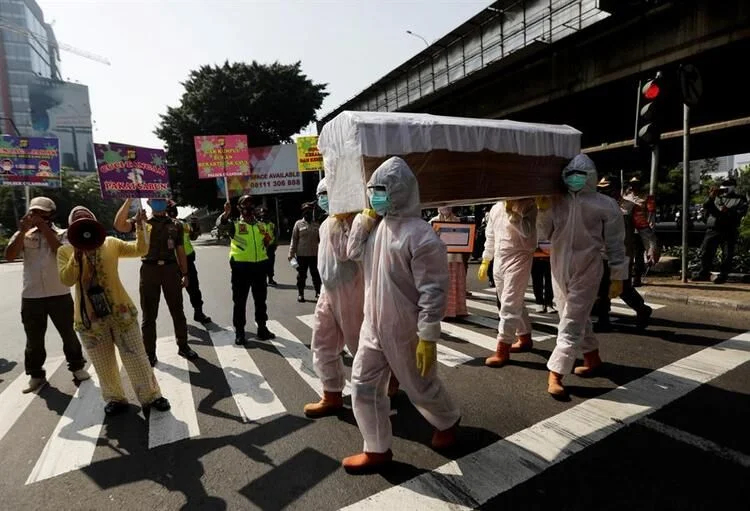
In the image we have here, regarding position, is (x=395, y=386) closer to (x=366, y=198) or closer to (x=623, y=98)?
(x=366, y=198)

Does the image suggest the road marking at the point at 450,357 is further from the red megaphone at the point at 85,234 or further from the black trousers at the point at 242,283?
the red megaphone at the point at 85,234

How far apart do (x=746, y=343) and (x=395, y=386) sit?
4133 mm

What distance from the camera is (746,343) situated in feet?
15.1

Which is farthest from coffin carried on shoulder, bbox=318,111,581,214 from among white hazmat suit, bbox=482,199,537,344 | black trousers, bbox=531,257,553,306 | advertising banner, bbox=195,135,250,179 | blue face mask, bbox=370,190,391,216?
advertising banner, bbox=195,135,250,179

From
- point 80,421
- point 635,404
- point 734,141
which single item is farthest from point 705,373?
point 734,141

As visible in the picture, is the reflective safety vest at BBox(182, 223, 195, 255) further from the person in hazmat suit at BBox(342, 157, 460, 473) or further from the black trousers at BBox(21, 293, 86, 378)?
the person in hazmat suit at BBox(342, 157, 460, 473)

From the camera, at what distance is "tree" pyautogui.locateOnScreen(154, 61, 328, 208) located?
3253 cm

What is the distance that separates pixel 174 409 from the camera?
3.62 m

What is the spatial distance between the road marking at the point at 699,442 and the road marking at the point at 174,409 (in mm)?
3466

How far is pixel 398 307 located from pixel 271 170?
28.7 metres

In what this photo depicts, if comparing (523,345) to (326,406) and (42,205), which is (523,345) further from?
(42,205)

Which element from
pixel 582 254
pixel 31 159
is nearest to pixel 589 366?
pixel 582 254

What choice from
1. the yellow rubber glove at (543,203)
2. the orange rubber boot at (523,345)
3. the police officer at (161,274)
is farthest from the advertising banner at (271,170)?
the yellow rubber glove at (543,203)

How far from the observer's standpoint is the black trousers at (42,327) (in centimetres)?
416
